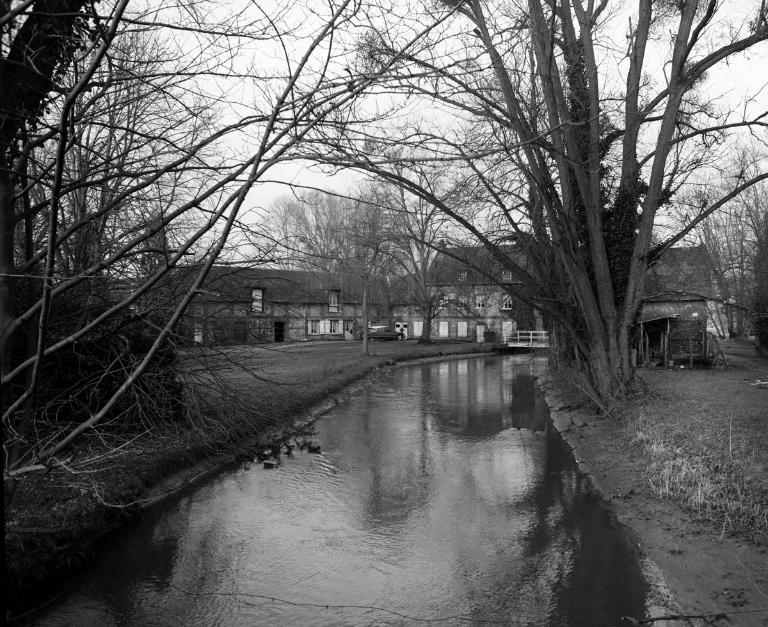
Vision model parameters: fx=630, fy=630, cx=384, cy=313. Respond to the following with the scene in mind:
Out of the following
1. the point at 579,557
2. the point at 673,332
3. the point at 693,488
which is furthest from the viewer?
the point at 673,332

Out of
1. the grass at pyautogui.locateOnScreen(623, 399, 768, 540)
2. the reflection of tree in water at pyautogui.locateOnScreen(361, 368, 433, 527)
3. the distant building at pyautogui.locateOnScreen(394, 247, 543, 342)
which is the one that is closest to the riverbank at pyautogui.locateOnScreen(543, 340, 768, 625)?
the grass at pyautogui.locateOnScreen(623, 399, 768, 540)

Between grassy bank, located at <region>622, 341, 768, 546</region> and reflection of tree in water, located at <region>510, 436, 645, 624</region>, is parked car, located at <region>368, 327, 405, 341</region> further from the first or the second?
reflection of tree in water, located at <region>510, 436, 645, 624</region>

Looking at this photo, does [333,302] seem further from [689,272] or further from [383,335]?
[689,272]

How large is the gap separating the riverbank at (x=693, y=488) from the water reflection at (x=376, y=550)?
446 mm

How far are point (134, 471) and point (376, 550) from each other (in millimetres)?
4203

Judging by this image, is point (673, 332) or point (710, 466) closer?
point (710, 466)

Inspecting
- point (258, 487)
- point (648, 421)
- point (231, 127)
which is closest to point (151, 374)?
point (258, 487)

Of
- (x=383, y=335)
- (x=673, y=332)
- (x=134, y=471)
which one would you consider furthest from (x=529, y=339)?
(x=134, y=471)

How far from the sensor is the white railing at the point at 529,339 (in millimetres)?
47219

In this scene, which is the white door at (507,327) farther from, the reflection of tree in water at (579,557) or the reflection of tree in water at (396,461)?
the reflection of tree in water at (579,557)

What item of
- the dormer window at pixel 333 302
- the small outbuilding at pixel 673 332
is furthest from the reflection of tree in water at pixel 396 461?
the dormer window at pixel 333 302

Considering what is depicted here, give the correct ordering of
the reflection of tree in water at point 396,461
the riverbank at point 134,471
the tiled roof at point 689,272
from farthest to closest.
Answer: the tiled roof at point 689,272 < the reflection of tree in water at point 396,461 < the riverbank at point 134,471

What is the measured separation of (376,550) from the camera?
24.6ft

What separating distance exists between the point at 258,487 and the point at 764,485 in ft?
23.6
